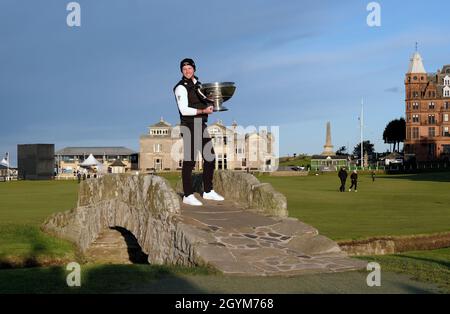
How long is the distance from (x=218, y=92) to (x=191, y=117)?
3.32 ft

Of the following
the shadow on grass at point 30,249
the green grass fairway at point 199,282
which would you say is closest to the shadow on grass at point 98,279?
the green grass fairway at point 199,282

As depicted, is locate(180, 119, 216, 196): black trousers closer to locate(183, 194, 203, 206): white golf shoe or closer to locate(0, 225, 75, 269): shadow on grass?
locate(183, 194, 203, 206): white golf shoe

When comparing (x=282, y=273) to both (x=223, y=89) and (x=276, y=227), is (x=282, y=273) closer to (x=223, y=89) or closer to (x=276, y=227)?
(x=276, y=227)

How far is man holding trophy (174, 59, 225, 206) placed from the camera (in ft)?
49.6

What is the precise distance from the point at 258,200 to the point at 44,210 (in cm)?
1614

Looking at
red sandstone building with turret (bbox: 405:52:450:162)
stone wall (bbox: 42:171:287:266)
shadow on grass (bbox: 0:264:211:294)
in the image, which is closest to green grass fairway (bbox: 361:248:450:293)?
stone wall (bbox: 42:171:287:266)

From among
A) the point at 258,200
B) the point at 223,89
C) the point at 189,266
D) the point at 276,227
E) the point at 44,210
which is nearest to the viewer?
the point at 189,266

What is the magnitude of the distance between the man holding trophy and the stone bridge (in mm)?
1143

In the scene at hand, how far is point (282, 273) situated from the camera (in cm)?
1072

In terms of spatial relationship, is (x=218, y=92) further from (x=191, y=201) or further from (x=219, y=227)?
(x=219, y=227)

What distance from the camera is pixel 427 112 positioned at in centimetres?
12200

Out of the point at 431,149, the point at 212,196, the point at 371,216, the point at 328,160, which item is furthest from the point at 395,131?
the point at 212,196

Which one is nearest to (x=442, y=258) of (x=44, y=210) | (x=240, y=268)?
(x=240, y=268)
